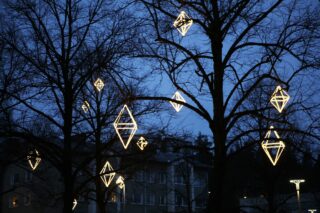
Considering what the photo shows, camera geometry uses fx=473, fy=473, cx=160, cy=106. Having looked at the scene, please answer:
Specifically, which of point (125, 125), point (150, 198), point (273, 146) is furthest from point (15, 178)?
point (273, 146)

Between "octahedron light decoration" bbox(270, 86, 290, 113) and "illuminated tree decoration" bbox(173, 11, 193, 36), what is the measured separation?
2951 millimetres

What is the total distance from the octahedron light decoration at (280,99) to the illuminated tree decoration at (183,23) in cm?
295

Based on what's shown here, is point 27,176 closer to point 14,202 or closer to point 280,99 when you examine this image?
point 14,202

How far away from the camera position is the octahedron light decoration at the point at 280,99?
40.8 ft

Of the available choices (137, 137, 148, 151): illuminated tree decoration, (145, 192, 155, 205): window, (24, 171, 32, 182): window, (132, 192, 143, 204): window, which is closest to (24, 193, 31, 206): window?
(24, 171, 32, 182): window

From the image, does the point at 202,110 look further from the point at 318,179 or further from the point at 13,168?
the point at 13,168

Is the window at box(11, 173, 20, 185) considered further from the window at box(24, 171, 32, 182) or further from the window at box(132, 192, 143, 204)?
the window at box(132, 192, 143, 204)

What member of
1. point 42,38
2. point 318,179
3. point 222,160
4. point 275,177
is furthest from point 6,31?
point 318,179

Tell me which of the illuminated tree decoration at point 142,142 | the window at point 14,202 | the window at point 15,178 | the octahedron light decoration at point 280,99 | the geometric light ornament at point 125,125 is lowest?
the window at point 14,202

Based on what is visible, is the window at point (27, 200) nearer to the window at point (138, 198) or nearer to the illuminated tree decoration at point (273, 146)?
the window at point (138, 198)

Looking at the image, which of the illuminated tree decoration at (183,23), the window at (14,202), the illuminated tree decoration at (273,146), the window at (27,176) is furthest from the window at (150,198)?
the illuminated tree decoration at (183,23)

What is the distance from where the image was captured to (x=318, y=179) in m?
44.7

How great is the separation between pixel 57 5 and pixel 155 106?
5673 millimetres

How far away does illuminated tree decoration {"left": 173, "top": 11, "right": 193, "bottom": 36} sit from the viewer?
12922 millimetres
